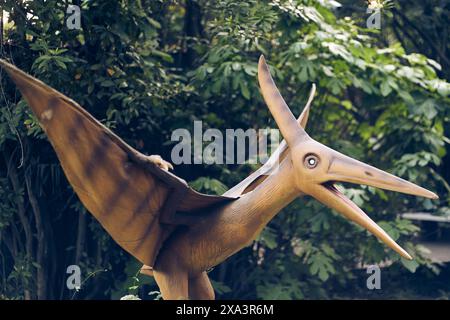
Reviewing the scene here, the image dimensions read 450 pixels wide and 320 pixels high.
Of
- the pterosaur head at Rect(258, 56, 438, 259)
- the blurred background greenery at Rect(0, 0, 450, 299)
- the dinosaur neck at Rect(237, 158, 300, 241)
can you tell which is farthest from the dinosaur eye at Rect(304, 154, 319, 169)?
the blurred background greenery at Rect(0, 0, 450, 299)

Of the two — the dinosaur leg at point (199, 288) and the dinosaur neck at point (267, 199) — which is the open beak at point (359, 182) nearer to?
the dinosaur neck at point (267, 199)

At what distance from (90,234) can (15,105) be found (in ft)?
3.72

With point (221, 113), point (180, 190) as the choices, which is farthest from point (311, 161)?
point (221, 113)

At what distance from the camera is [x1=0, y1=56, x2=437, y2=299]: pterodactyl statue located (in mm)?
3387

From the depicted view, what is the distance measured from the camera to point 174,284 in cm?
388

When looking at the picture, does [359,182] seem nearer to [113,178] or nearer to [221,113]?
[113,178]

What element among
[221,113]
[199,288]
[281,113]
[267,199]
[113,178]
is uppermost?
[221,113]

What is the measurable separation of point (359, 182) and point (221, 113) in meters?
2.82

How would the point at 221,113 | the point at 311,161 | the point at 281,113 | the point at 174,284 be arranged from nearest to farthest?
the point at 311,161 → the point at 281,113 → the point at 174,284 → the point at 221,113

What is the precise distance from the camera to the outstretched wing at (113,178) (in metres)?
3.35
